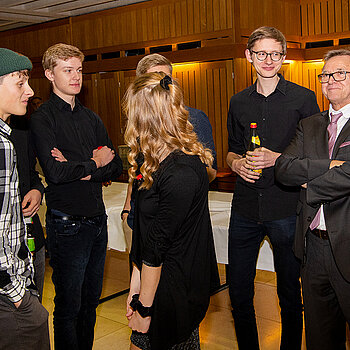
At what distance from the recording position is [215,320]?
3928 mm

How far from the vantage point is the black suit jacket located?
7.73 ft

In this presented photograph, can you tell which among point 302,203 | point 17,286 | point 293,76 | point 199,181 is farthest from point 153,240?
point 293,76

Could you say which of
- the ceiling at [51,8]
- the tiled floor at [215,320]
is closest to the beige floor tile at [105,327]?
the tiled floor at [215,320]

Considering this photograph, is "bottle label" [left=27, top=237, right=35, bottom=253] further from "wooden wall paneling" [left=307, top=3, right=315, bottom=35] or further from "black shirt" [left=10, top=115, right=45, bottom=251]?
"wooden wall paneling" [left=307, top=3, right=315, bottom=35]

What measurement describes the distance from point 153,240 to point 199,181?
0.30 m

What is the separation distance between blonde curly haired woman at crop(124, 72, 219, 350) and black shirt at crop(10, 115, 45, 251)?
773mm

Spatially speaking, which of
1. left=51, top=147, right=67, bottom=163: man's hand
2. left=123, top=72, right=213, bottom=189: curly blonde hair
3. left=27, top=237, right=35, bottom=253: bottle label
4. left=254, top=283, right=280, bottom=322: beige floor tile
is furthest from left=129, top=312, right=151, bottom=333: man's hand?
left=254, top=283, right=280, bottom=322: beige floor tile

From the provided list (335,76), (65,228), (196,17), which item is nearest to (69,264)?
(65,228)

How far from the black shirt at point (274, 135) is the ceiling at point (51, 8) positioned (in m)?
6.31

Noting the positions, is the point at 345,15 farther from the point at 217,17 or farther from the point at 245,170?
the point at 245,170

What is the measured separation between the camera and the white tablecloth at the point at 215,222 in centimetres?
346

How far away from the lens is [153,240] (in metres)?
1.94

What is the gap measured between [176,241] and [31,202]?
0.99 meters

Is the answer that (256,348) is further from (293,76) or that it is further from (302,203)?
(293,76)
